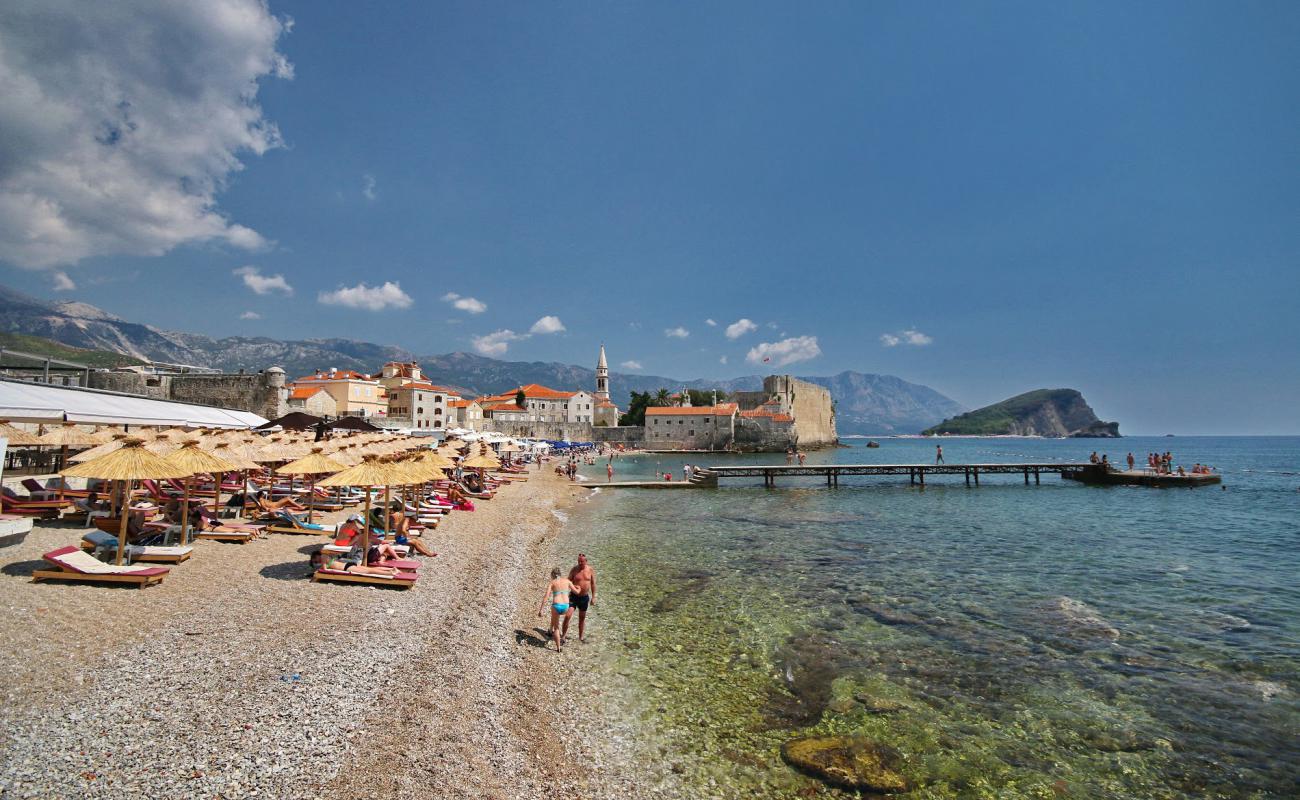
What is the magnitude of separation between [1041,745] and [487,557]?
11.0 meters

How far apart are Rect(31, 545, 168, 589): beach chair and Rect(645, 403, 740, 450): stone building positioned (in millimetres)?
73733

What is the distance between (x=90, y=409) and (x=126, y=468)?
1193cm

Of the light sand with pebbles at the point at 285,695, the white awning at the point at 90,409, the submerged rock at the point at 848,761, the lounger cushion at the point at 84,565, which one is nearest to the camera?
the light sand with pebbles at the point at 285,695

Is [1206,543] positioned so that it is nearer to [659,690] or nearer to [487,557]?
[659,690]

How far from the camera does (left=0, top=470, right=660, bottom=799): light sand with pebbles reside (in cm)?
441

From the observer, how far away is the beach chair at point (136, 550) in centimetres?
886

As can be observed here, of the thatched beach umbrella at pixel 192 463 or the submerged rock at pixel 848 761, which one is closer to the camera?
the submerged rock at pixel 848 761

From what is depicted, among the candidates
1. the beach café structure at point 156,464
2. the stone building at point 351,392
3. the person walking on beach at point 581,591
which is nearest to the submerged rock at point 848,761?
the person walking on beach at point 581,591

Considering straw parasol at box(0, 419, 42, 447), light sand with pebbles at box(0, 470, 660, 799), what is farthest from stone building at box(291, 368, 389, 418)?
light sand with pebbles at box(0, 470, 660, 799)

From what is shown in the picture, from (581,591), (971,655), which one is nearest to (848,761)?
(971,655)

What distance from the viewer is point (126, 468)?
865 cm

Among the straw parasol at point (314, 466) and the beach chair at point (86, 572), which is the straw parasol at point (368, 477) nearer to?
the straw parasol at point (314, 466)

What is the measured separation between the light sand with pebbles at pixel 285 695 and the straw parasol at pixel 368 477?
141 cm

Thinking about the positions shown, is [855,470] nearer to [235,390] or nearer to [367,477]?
[367,477]
